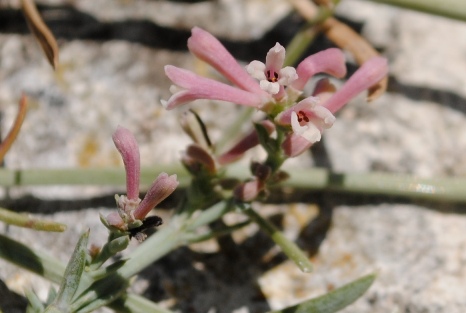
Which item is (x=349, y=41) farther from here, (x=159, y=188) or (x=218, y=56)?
(x=159, y=188)

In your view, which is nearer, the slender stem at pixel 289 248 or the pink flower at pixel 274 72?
the pink flower at pixel 274 72

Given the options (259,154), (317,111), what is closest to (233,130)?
(259,154)

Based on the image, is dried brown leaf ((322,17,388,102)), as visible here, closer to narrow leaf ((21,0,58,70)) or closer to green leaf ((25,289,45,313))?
narrow leaf ((21,0,58,70))

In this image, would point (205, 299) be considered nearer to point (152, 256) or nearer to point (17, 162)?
point (152, 256)

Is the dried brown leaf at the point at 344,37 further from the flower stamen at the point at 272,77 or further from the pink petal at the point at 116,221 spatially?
the pink petal at the point at 116,221

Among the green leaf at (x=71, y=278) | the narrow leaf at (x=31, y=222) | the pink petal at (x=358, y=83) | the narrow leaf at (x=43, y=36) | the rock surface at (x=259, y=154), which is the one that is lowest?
the rock surface at (x=259, y=154)

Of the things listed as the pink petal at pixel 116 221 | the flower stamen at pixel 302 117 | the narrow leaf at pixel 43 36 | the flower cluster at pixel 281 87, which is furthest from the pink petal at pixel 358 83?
the narrow leaf at pixel 43 36

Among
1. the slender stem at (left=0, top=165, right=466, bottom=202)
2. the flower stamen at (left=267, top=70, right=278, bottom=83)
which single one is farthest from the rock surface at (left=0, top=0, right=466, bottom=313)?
the flower stamen at (left=267, top=70, right=278, bottom=83)
